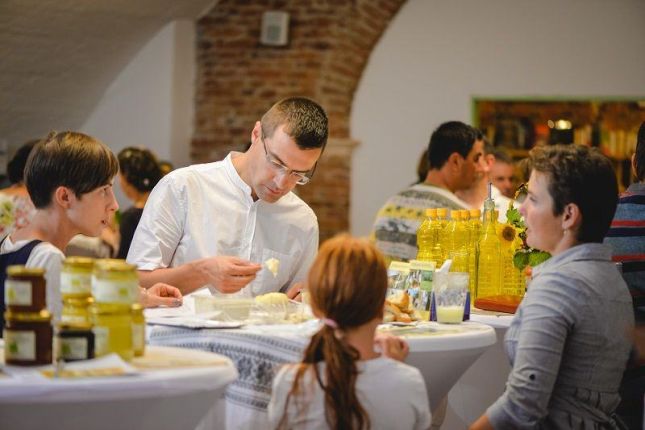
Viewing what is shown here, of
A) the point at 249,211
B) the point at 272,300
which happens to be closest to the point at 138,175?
the point at 249,211

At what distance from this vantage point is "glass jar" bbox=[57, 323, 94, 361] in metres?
2.34

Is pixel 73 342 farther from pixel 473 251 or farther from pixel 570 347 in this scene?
pixel 473 251

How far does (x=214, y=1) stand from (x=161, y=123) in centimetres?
102

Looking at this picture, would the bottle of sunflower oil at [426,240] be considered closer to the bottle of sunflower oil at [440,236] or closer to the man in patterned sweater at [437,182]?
the bottle of sunflower oil at [440,236]

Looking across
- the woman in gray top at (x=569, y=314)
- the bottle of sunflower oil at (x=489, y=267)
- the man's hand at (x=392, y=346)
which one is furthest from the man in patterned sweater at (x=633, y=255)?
the man's hand at (x=392, y=346)

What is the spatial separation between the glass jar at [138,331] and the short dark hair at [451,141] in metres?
3.25

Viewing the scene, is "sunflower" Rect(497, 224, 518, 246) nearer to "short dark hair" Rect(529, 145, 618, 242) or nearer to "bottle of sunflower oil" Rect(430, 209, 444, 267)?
"bottle of sunflower oil" Rect(430, 209, 444, 267)

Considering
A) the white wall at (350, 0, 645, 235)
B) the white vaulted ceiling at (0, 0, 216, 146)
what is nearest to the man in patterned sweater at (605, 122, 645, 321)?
the white vaulted ceiling at (0, 0, 216, 146)

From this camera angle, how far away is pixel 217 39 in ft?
25.9

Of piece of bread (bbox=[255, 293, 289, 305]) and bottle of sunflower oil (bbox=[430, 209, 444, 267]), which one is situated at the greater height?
bottle of sunflower oil (bbox=[430, 209, 444, 267])

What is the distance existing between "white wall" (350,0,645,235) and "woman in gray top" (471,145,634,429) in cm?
548

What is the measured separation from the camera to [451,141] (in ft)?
18.0

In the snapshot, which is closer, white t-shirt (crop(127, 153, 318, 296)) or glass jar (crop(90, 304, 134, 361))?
glass jar (crop(90, 304, 134, 361))

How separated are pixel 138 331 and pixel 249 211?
1.38 meters
